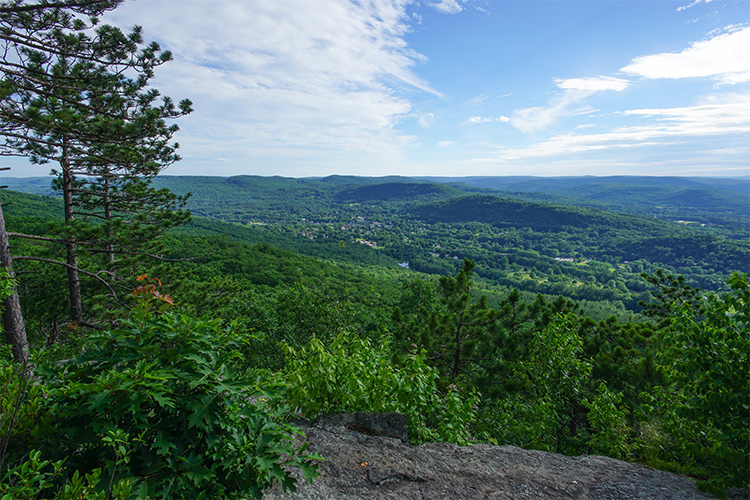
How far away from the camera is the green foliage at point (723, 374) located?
3.48 m

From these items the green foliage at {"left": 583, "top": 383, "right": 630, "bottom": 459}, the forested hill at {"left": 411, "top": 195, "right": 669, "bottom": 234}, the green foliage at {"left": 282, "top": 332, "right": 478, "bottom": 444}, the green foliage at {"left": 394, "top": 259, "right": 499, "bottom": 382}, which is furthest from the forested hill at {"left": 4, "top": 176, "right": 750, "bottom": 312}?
the green foliage at {"left": 282, "top": 332, "right": 478, "bottom": 444}

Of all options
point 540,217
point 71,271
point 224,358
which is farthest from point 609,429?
point 540,217

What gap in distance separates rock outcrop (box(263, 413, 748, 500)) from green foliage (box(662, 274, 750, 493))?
0.50 metres

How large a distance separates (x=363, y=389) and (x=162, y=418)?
253 cm

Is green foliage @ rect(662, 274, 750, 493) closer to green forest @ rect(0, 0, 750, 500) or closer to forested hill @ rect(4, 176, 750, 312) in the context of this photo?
green forest @ rect(0, 0, 750, 500)

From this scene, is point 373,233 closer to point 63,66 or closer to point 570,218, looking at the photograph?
point 570,218

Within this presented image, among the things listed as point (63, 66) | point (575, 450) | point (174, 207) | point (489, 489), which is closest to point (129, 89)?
point (63, 66)

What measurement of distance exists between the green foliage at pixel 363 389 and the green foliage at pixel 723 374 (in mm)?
2626

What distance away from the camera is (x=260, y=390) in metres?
2.33

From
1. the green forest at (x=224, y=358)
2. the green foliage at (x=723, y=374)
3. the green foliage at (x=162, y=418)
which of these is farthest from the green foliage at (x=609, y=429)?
the green foliage at (x=162, y=418)

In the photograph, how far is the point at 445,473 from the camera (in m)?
3.84

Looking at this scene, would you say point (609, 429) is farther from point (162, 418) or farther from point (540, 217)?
point (540, 217)

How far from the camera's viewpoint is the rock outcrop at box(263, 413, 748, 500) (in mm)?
3459

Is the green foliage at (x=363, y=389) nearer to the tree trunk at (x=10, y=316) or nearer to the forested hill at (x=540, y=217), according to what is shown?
the tree trunk at (x=10, y=316)
